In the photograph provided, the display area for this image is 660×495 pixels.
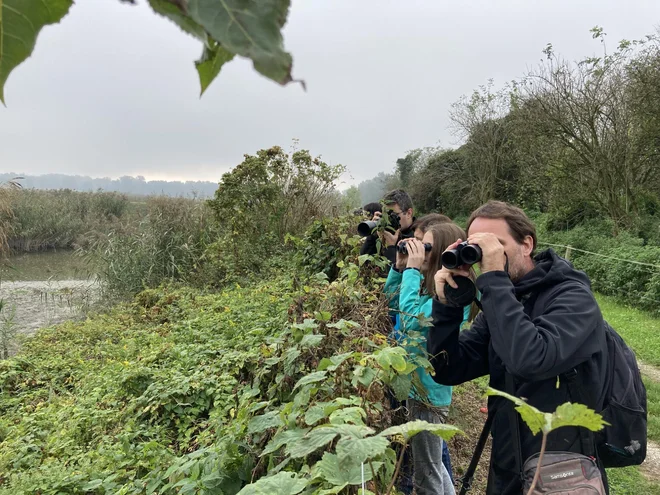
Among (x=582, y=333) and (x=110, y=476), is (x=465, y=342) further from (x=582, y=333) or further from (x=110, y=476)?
(x=110, y=476)

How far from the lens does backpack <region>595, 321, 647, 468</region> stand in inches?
54.1

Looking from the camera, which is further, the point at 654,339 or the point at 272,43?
the point at 654,339

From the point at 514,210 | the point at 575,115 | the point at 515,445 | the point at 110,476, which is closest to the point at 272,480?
the point at 515,445

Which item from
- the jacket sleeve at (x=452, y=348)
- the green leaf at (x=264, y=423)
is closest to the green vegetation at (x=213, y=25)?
the green leaf at (x=264, y=423)

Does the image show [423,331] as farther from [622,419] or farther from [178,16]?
[178,16]

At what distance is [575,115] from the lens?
11859 mm

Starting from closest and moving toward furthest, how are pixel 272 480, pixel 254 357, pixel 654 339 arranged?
1. pixel 272 480
2. pixel 254 357
3. pixel 654 339

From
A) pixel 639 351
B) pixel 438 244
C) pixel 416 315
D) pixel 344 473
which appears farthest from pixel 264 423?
pixel 639 351

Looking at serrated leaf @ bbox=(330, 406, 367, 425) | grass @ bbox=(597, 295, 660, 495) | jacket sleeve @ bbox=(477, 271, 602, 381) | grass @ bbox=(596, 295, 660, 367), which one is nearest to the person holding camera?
jacket sleeve @ bbox=(477, 271, 602, 381)

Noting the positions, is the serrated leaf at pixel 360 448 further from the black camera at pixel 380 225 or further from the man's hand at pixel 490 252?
the black camera at pixel 380 225

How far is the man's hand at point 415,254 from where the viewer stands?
2287 mm

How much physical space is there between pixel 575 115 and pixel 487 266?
504 inches

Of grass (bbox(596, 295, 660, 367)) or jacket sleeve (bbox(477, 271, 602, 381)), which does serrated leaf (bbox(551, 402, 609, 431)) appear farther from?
grass (bbox(596, 295, 660, 367))

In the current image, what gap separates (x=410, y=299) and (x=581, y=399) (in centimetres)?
92
